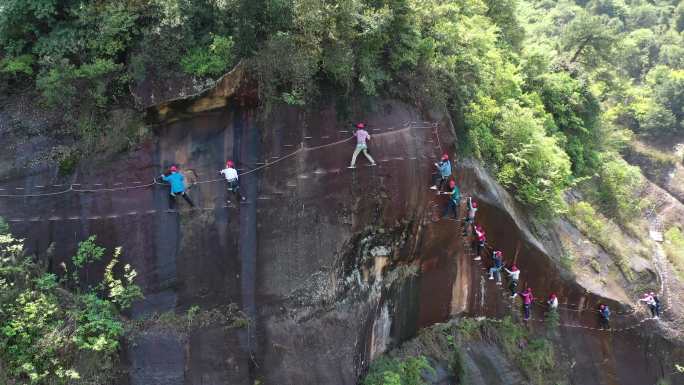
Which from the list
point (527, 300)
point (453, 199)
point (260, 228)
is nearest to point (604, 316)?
point (527, 300)

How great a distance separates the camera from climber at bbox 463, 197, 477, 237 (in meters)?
13.6

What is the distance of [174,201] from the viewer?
11.1 metres

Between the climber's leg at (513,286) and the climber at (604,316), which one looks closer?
the climber's leg at (513,286)

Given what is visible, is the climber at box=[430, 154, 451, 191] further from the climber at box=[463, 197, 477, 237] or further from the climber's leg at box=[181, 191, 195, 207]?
the climber's leg at box=[181, 191, 195, 207]

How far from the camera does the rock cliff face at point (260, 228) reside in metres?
10.8

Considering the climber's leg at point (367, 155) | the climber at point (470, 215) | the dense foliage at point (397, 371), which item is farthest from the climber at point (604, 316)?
the climber's leg at point (367, 155)

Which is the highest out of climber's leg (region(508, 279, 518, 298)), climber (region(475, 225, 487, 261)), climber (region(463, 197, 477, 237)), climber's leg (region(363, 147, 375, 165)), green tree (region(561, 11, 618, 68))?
green tree (region(561, 11, 618, 68))

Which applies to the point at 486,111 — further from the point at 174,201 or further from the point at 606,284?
the point at 174,201

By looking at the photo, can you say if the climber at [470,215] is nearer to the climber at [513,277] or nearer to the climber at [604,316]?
the climber at [513,277]

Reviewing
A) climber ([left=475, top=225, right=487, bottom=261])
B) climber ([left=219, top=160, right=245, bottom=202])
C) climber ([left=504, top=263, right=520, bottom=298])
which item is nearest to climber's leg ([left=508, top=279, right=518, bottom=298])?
climber ([left=504, top=263, right=520, bottom=298])

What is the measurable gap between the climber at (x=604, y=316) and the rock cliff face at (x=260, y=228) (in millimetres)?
7679

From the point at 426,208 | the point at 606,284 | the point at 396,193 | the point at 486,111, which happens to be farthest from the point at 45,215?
the point at 606,284

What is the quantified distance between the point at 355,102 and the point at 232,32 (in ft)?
10.9

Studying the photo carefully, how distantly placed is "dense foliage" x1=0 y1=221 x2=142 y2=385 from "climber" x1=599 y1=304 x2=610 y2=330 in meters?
14.5
